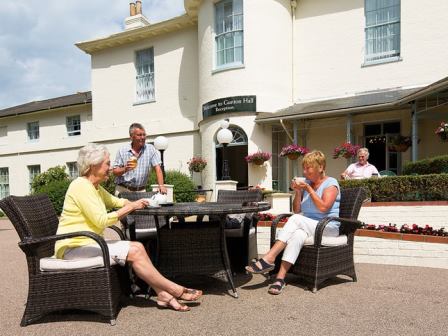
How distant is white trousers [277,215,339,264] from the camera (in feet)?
12.2

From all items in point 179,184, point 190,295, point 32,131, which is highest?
point 32,131

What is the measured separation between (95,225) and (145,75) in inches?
527

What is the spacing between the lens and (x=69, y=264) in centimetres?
296

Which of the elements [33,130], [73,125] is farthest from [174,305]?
[33,130]

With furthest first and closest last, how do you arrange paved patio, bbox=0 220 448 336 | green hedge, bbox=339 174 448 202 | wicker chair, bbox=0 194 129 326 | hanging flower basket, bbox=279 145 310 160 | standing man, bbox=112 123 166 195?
hanging flower basket, bbox=279 145 310 160 < green hedge, bbox=339 174 448 202 < standing man, bbox=112 123 166 195 < wicker chair, bbox=0 194 129 326 < paved patio, bbox=0 220 448 336

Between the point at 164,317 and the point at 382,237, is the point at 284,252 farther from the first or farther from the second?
the point at 382,237

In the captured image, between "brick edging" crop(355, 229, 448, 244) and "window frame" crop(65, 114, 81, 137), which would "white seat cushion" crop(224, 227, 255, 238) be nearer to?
"brick edging" crop(355, 229, 448, 244)

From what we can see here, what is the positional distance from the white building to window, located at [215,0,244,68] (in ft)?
0.11

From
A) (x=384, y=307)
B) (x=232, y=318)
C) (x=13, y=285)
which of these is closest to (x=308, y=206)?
(x=384, y=307)

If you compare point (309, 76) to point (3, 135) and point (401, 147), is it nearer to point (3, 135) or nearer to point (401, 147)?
point (401, 147)

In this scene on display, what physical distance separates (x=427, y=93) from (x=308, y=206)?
20.0 ft

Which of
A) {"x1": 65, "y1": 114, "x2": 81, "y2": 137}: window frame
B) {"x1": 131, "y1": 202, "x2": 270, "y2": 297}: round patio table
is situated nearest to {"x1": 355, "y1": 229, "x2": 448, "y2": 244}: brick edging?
{"x1": 131, "y1": 202, "x2": 270, "y2": 297}: round patio table

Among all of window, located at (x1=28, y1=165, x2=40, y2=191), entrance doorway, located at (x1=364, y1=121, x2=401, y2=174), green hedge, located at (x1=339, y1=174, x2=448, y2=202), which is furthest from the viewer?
window, located at (x1=28, y1=165, x2=40, y2=191)

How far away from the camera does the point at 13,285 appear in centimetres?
419
